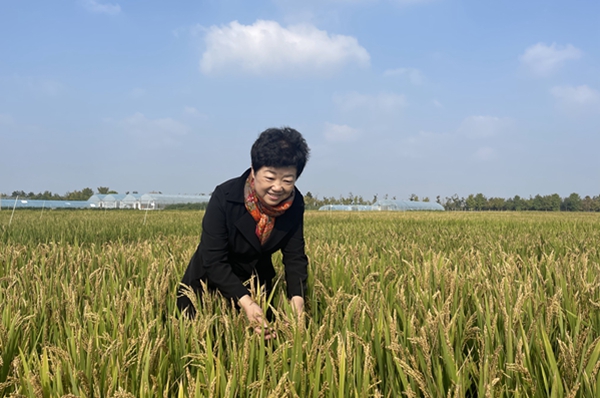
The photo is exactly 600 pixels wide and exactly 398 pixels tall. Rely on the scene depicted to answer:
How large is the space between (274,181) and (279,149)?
155 millimetres

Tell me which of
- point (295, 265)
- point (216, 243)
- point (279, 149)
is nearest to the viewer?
point (279, 149)

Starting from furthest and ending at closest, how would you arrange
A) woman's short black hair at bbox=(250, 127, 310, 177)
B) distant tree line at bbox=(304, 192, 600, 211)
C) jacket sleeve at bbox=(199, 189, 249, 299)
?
1. distant tree line at bbox=(304, 192, 600, 211)
2. jacket sleeve at bbox=(199, 189, 249, 299)
3. woman's short black hair at bbox=(250, 127, 310, 177)

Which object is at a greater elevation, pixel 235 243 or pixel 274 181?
pixel 274 181

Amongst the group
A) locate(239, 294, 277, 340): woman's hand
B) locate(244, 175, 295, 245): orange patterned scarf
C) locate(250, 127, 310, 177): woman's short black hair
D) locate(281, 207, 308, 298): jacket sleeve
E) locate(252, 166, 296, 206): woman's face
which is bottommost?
locate(239, 294, 277, 340): woman's hand

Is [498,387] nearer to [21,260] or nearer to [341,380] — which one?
[341,380]

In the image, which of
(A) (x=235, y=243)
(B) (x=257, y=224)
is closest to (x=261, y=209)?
(B) (x=257, y=224)

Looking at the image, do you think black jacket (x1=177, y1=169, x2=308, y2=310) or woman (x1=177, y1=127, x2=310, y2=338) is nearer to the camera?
woman (x1=177, y1=127, x2=310, y2=338)

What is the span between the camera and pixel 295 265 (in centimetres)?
237

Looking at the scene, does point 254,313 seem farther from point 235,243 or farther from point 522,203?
point 522,203

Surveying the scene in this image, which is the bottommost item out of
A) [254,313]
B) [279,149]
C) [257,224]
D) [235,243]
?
[254,313]

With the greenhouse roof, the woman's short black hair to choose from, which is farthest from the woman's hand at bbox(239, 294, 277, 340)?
the greenhouse roof

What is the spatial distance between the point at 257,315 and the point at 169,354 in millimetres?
374

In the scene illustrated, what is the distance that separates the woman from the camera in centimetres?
202

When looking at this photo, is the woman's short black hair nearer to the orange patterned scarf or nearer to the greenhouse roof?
the orange patterned scarf
